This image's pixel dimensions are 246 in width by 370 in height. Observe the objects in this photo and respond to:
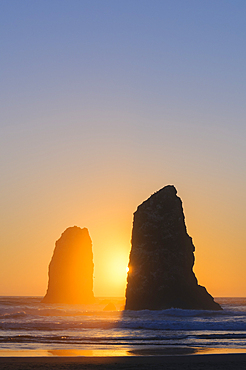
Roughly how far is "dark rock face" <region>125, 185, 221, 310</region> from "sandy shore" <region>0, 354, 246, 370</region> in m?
32.8

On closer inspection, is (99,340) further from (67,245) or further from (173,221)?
(67,245)

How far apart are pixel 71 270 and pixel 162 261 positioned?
6467cm

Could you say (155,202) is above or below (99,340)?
above

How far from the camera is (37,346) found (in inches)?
810

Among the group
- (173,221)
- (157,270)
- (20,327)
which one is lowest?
(20,327)

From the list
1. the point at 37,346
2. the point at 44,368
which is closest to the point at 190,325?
the point at 37,346

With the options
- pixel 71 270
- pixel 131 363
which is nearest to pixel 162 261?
pixel 131 363

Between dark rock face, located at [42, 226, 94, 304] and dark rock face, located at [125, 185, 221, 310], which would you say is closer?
dark rock face, located at [125, 185, 221, 310]

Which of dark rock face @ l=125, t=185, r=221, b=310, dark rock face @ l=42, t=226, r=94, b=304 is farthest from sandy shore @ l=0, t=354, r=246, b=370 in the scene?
dark rock face @ l=42, t=226, r=94, b=304

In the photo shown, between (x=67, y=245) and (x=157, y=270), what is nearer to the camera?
(x=157, y=270)

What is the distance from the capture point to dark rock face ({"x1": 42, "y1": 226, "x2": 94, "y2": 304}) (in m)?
109

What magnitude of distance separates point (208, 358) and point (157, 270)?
115ft

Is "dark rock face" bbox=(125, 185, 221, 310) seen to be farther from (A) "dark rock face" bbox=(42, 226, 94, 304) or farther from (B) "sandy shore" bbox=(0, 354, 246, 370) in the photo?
(A) "dark rock face" bbox=(42, 226, 94, 304)

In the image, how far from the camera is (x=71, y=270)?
112 meters
